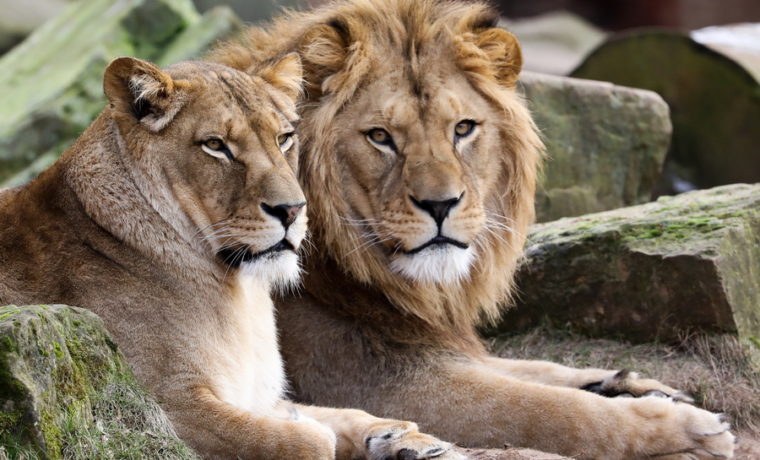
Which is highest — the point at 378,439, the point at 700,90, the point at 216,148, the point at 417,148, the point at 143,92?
the point at 143,92

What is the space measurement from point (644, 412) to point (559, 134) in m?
3.25

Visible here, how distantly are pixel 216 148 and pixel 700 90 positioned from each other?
7.05m

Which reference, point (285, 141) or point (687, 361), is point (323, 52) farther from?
point (687, 361)

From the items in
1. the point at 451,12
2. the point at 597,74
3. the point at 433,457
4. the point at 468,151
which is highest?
the point at 451,12

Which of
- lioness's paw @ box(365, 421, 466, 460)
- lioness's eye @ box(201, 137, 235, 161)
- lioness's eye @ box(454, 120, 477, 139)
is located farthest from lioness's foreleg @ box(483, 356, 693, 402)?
lioness's eye @ box(201, 137, 235, 161)

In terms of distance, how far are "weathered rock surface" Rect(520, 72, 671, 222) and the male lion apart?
2.13 metres

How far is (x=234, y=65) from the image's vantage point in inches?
192

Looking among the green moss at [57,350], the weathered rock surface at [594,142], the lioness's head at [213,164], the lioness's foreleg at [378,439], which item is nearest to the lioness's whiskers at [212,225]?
the lioness's head at [213,164]

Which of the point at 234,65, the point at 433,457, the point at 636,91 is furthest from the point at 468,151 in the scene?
the point at 636,91

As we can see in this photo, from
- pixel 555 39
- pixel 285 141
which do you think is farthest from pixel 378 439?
pixel 555 39

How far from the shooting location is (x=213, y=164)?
3.62 metres

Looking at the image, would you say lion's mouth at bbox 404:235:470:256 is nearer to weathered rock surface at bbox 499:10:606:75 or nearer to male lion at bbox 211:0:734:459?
male lion at bbox 211:0:734:459

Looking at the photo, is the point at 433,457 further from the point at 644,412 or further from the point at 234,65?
the point at 234,65

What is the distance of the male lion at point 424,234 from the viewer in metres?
4.27
